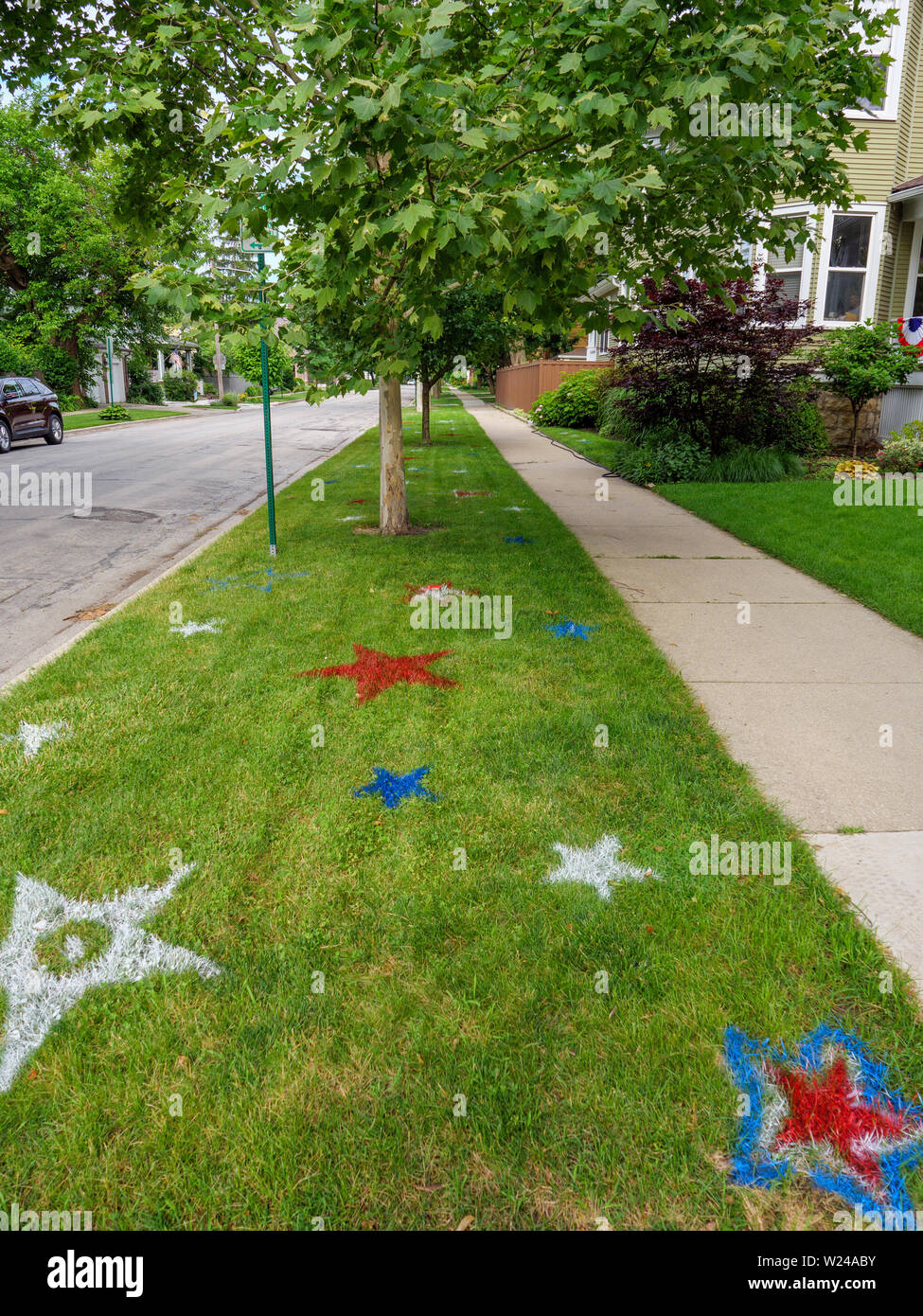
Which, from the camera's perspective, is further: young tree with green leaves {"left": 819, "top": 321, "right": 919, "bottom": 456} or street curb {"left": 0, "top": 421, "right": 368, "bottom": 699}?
young tree with green leaves {"left": 819, "top": 321, "right": 919, "bottom": 456}

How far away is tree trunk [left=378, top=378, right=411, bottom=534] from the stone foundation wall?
1045 centimetres

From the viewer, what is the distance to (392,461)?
923 centimetres

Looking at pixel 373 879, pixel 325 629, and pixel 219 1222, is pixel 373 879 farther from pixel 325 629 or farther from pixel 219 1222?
pixel 325 629

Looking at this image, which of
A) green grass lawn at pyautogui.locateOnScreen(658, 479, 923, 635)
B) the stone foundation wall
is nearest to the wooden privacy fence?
the stone foundation wall

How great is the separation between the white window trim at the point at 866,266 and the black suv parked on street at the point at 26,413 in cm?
1681

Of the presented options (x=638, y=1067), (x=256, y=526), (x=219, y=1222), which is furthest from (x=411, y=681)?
(x=256, y=526)

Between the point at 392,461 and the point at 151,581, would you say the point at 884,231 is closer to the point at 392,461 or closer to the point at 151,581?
the point at 392,461

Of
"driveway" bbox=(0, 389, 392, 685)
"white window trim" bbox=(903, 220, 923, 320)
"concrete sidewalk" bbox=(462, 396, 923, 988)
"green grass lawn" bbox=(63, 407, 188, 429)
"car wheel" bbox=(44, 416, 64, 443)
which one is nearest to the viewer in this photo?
"concrete sidewalk" bbox=(462, 396, 923, 988)

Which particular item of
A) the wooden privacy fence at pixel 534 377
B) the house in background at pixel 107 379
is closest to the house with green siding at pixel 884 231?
the wooden privacy fence at pixel 534 377

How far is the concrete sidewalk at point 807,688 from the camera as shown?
341 centimetres

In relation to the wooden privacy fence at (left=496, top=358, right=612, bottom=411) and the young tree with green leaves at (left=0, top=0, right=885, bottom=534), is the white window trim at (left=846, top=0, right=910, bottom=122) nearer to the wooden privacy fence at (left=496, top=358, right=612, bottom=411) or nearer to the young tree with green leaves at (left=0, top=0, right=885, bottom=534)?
the wooden privacy fence at (left=496, top=358, right=612, bottom=411)

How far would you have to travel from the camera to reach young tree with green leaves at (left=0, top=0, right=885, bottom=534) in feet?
14.4

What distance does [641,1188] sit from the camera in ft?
6.72

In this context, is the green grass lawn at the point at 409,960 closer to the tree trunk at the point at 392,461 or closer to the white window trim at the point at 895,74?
the tree trunk at the point at 392,461
